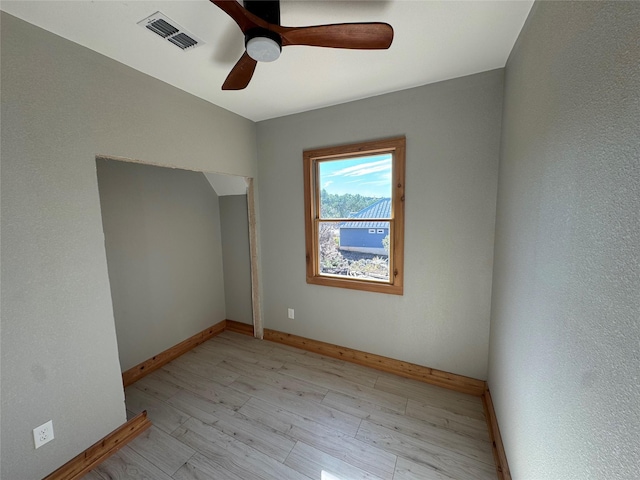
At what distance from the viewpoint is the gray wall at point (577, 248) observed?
1.89ft

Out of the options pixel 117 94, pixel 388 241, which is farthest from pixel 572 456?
pixel 117 94

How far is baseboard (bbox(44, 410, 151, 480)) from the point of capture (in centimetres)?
145

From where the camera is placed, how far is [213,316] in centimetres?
328

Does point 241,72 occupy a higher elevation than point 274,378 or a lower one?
higher

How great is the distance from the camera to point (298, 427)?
1840 mm

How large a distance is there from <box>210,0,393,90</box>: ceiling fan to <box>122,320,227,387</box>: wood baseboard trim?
112 inches

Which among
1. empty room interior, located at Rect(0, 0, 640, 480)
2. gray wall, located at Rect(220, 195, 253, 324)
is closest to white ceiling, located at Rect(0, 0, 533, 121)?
empty room interior, located at Rect(0, 0, 640, 480)

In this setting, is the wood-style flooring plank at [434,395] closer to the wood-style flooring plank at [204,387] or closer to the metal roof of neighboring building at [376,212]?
the wood-style flooring plank at [204,387]

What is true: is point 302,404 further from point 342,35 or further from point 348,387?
point 342,35

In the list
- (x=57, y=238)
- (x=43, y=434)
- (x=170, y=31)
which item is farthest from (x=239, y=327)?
(x=170, y=31)

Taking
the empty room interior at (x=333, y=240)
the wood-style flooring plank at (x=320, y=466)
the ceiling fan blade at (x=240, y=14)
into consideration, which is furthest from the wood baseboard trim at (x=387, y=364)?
the ceiling fan blade at (x=240, y=14)

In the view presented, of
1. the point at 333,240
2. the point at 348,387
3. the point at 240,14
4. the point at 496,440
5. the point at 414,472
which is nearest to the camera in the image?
the point at 240,14

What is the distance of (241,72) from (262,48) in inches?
13.1

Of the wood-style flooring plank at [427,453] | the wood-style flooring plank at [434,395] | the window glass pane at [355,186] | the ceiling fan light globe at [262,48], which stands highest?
the ceiling fan light globe at [262,48]
